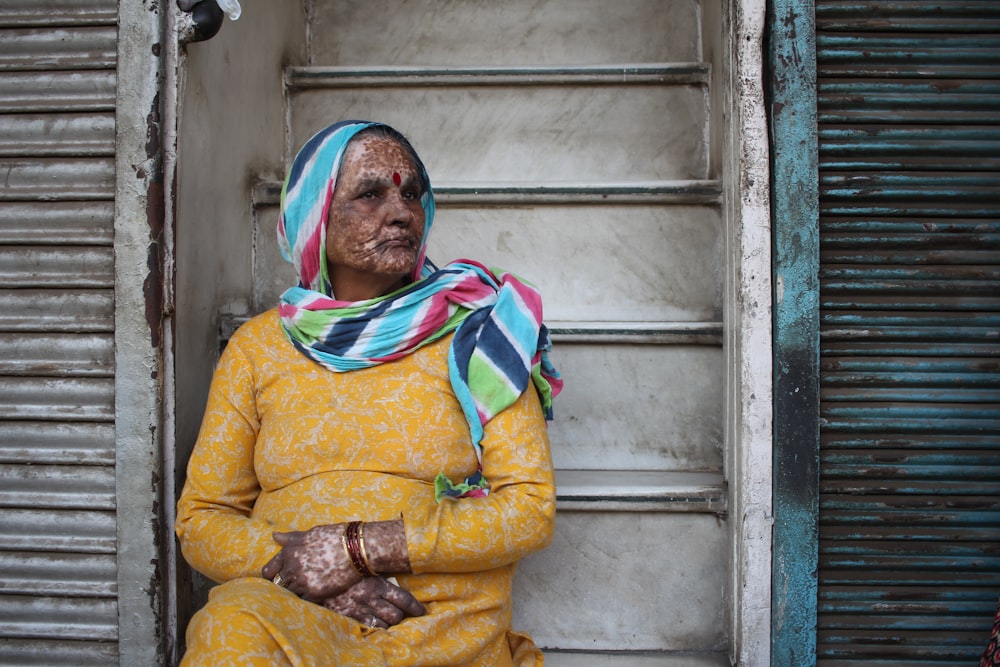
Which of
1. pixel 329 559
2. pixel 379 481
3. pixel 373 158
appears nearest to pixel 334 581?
pixel 329 559

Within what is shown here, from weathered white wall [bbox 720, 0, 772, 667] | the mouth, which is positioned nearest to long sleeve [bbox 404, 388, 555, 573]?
the mouth

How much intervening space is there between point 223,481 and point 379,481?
328 mm

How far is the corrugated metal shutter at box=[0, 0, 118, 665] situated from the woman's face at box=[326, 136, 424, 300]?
540mm

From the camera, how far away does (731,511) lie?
1929 mm

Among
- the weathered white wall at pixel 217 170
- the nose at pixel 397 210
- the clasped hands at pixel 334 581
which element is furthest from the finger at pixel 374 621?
the nose at pixel 397 210

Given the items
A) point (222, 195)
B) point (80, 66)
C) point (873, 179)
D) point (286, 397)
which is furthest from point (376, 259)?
point (873, 179)

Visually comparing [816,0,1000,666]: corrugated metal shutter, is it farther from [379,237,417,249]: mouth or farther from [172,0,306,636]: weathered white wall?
[172,0,306,636]: weathered white wall

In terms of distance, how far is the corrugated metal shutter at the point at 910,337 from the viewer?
1775 millimetres

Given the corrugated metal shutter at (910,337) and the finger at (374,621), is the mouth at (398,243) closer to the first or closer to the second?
the finger at (374,621)

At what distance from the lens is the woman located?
150 cm

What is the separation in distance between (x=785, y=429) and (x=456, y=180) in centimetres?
112

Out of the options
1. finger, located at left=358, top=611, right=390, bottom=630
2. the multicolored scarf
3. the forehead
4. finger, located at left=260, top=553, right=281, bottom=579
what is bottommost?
finger, located at left=358, top=611, right=390, bottom=630

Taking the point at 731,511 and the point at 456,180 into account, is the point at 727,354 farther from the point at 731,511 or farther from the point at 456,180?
the point at 456,180

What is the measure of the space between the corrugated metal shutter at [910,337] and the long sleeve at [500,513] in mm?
644
